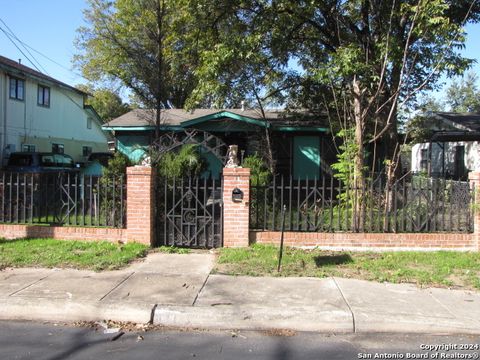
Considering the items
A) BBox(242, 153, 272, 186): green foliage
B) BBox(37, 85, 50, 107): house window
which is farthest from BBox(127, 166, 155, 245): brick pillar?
BBox(37, 85, 50, 107): house window

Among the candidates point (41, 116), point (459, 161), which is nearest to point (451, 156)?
point (459, 161)

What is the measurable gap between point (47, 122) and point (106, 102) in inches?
538

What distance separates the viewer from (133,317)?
17.8 ft

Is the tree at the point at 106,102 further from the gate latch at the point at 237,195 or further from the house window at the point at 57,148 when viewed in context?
the gate latch at the point at 237,195

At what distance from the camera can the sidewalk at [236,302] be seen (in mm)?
5277

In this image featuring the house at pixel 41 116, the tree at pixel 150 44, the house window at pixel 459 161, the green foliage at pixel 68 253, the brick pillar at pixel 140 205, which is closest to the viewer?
the green foliage at pixel 68 253

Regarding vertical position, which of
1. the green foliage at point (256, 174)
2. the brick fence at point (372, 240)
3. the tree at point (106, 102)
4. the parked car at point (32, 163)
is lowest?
the brick fence at point (372, 240)

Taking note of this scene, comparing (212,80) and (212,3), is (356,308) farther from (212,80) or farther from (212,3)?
(212,3)

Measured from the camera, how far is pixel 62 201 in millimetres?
9430

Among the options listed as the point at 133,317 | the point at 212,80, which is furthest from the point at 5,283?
the point at 212,80

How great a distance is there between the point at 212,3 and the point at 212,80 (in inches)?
81.7

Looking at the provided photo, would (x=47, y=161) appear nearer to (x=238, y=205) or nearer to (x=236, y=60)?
(x=236, y=60)

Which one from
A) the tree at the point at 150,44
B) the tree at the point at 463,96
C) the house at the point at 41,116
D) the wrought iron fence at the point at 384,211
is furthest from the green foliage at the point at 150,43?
the tree at the point at 463,96

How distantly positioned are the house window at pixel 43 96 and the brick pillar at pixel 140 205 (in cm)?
1834
